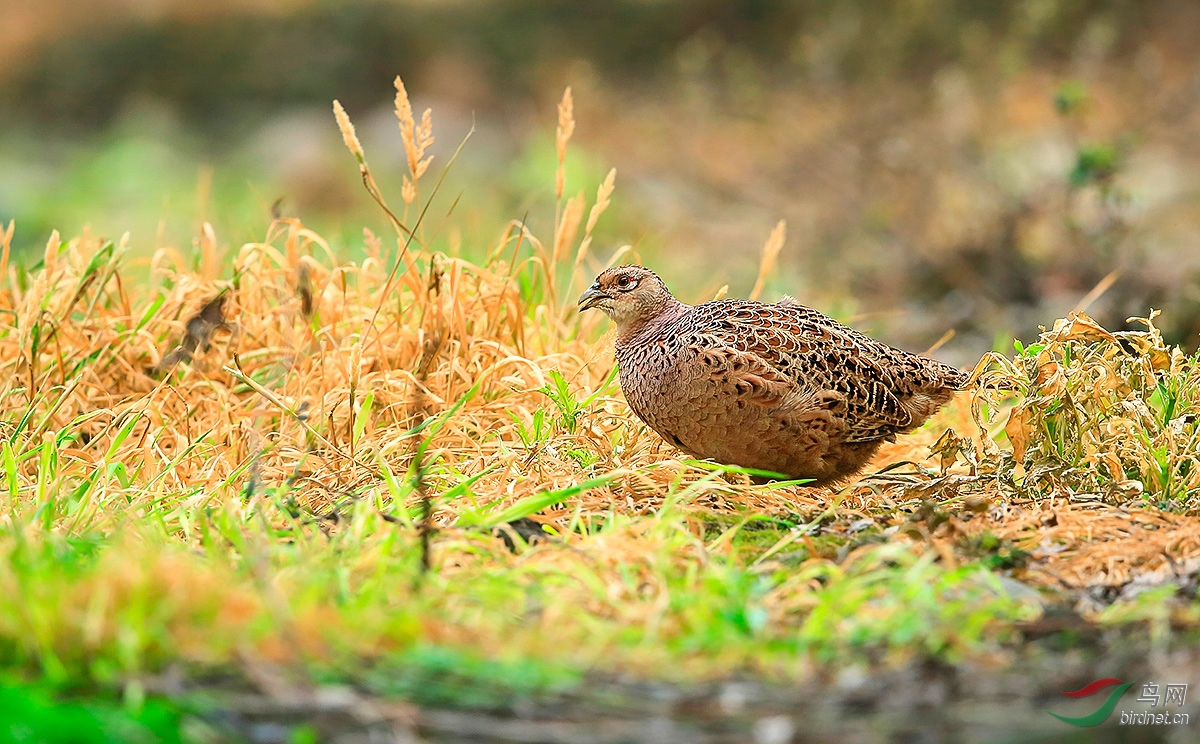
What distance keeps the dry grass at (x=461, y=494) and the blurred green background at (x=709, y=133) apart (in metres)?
0.78

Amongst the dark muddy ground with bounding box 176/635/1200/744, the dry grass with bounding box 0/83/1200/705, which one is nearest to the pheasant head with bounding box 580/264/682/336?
the dry grass with bounding box 0/83/1200/705

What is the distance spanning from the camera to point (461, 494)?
3.62 metres

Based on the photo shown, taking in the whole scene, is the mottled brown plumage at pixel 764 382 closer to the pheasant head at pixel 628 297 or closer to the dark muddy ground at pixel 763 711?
the pheasant head at pixel 628 297

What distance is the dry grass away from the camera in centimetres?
262

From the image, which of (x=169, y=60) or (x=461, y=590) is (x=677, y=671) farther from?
(x=169, y=60)

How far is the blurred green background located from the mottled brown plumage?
54.4 inches

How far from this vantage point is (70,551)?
121 inches

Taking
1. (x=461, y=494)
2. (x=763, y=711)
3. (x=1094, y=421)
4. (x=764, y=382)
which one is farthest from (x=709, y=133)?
(x=763, y=711)

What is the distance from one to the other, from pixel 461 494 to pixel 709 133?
9.68 meters

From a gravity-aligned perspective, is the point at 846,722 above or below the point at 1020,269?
below

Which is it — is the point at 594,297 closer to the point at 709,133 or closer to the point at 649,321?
the point at 649,321

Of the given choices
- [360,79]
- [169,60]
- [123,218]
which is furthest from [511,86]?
[123,218]

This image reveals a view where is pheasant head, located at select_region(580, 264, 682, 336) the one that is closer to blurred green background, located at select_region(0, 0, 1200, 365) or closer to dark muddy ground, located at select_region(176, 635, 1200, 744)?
blurred green background, located at select_region(0, 0, 1200, 365)

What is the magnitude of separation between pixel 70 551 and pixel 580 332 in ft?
8.71
